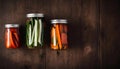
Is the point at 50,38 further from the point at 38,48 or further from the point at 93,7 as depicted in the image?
the point at 93,7

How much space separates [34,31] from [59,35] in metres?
0.14

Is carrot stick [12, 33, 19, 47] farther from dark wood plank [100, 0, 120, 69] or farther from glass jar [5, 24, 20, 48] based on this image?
dark wood plank [100, 0, 120, 69]

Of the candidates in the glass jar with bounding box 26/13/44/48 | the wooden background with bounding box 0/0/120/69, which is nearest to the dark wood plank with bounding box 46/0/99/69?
the wooden background with bounding box 0/0/120/69

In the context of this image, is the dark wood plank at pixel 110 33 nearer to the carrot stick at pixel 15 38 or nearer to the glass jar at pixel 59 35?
the glass jar at pixel 59 35

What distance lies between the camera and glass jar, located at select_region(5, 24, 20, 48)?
4.21ft

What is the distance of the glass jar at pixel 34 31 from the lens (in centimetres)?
127

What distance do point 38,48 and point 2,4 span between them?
1.10 ft

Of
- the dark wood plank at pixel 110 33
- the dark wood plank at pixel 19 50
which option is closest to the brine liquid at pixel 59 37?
the dark wood plank at pixel 19 50

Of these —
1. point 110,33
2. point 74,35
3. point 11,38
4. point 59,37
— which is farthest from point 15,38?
point 110,33

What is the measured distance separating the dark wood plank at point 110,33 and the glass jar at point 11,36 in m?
0.50

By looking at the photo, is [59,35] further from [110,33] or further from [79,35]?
[110,33]

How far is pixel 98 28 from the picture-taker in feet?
4.58

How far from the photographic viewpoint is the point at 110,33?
1.40m

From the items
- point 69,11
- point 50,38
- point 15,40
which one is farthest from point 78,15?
point 15,40
